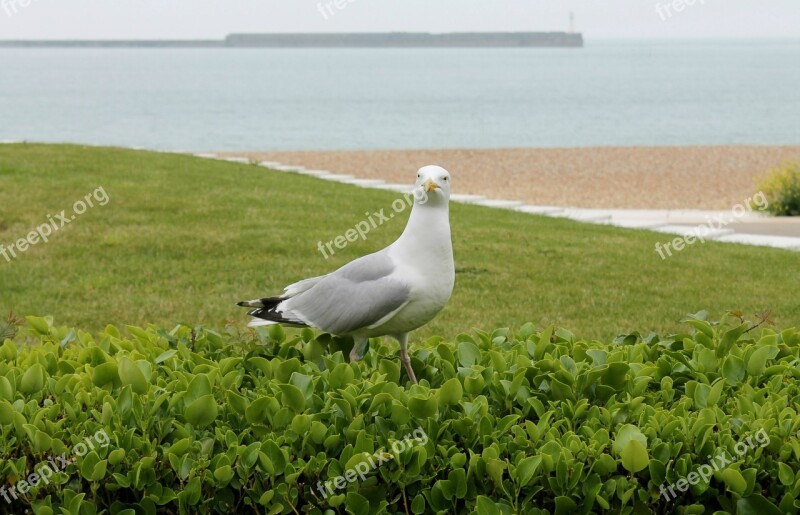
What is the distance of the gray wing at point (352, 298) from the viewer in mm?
3705

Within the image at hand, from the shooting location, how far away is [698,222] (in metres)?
14.7

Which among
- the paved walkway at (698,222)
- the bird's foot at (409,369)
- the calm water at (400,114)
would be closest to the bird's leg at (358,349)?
the bird's foot at (409,369)

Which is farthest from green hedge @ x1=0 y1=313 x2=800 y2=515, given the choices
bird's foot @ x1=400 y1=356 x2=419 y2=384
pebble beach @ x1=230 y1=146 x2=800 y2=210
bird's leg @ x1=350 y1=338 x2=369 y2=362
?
pebble beach @ x1=230 y1=146 x2=800 y2=210

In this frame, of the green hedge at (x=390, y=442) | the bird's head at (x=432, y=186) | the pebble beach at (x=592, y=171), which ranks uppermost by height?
the pebble beach at (x=592, y=171)

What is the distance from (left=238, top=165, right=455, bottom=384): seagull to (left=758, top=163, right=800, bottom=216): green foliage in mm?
13949

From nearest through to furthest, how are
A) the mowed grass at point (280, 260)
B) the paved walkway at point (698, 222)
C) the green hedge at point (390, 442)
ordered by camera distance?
the green hedge at point (390, 442), the mowed grass at point (280, 260), the paved walkway at point (698, 222)

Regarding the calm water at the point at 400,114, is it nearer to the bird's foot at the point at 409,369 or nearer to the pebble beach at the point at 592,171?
the pebble beach at the point at 592,171

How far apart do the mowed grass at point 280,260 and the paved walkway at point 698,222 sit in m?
1.09

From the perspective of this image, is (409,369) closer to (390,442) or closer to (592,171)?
(390,442)

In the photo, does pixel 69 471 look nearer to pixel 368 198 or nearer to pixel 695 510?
pixel 695 510

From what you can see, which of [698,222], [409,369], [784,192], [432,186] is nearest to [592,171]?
[784,192]

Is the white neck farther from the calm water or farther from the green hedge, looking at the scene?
the calm water

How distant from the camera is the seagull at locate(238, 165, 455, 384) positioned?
367 cm

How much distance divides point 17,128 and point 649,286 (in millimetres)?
53188
